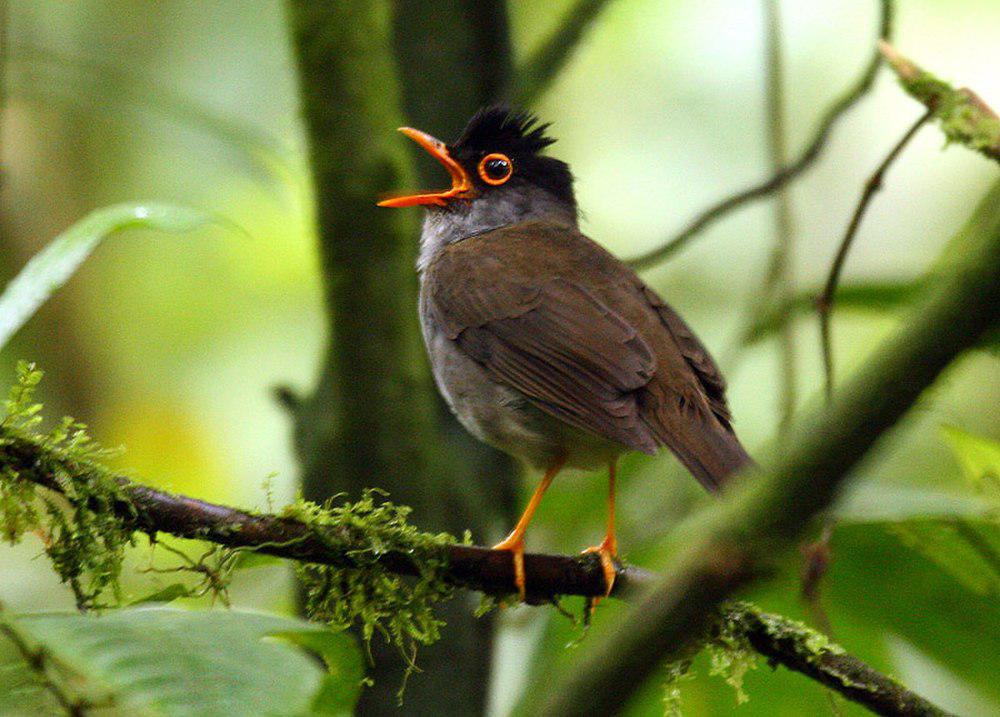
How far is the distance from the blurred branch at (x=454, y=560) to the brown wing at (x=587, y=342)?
1.92ft

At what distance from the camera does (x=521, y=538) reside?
3.49m

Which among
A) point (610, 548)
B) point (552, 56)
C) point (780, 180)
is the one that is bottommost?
point (610, 548)

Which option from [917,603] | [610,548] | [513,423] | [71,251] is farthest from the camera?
[513,423]

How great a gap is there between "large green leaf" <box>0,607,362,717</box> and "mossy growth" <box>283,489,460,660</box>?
3.19ft

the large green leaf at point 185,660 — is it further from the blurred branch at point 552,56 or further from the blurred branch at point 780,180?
the blurred branch at point 552,56

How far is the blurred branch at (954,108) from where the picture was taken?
10.7 feet


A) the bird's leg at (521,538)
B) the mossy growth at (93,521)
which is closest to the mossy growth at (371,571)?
the mossy growth at (93,521)

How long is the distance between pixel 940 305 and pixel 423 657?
3356 mm

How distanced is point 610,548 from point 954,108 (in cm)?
164

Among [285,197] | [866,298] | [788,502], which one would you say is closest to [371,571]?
[788,502]

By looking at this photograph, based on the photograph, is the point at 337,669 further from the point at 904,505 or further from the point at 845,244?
the point at 845,244

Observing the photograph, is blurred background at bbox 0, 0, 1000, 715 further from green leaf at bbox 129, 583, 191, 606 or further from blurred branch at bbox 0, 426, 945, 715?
green leaf at bbox 129, 583, 191, 606

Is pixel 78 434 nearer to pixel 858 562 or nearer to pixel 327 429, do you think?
pixel 327 429

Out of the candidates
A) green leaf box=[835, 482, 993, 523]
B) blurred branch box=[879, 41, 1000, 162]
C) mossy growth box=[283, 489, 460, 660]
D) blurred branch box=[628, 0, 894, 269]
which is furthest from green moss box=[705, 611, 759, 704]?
blurred branch box=[628, 0, 894, 269]
